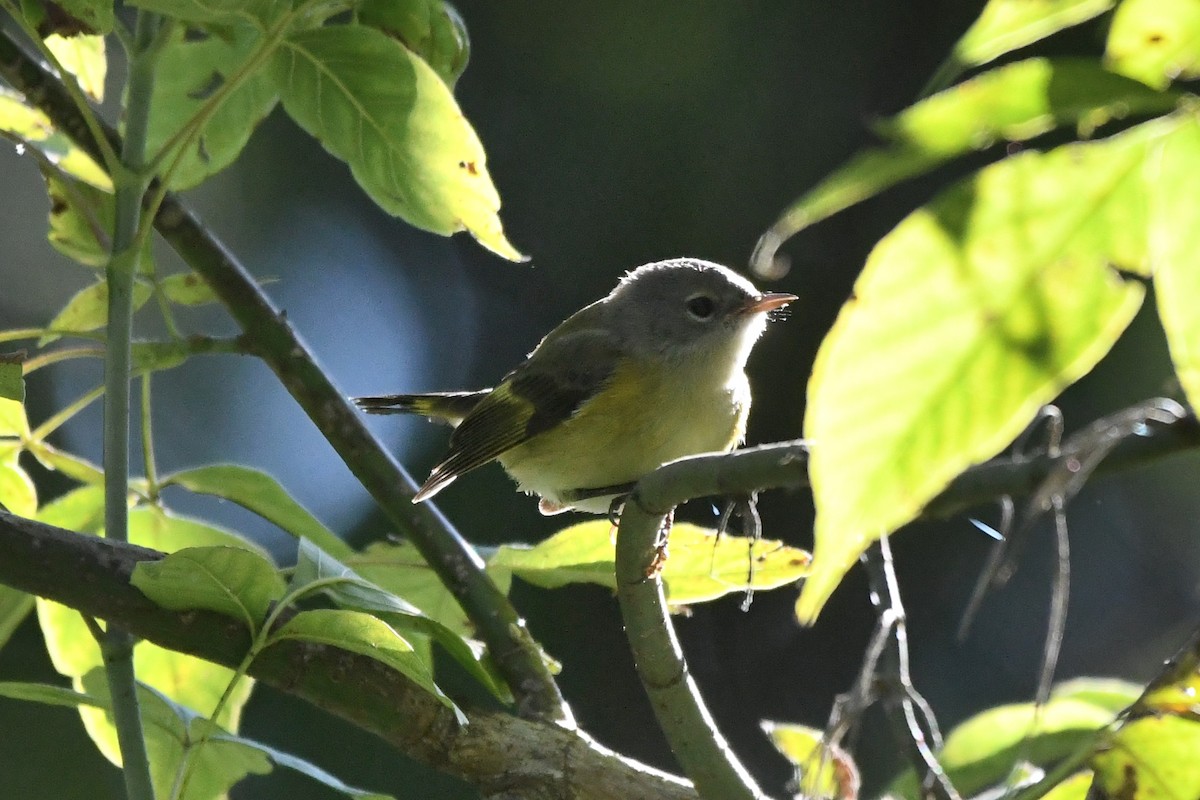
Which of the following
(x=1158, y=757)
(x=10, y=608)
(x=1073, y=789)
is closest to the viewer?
(x=1158, y=757)

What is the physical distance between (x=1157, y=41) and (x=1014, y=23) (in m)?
0.05

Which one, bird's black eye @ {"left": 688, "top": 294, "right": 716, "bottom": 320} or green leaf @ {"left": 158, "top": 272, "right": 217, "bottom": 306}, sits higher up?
green leaf @ {"left": 158, "top": 272, "right": 217, "bottom": 306}

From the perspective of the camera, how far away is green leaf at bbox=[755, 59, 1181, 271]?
1.24 feet

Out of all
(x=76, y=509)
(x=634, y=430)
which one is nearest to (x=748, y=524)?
(x=76, y=509)

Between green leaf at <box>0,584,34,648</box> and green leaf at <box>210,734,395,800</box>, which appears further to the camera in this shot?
green leaf at <box>0,584,34,648</box>

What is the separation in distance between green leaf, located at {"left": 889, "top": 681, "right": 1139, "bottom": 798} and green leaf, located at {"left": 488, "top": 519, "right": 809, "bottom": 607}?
0.20 meters

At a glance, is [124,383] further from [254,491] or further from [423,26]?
[423,26]

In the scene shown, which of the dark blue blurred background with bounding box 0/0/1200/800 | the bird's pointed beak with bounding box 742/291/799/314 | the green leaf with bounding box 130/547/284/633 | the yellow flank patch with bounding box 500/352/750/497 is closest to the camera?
the green leaf with bounding box 130/547/284/633

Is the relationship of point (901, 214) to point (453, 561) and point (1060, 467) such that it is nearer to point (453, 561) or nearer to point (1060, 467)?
point (453, 561)

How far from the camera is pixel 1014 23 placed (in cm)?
44

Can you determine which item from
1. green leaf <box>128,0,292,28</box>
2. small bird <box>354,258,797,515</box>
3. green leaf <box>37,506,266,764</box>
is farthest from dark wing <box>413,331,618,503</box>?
green leaf <box>128,0,292,28</box>

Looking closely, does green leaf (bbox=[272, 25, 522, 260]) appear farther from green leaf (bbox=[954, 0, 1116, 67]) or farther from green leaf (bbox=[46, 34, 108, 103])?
green leaf (bbox=[954, 0, 1116, 67])

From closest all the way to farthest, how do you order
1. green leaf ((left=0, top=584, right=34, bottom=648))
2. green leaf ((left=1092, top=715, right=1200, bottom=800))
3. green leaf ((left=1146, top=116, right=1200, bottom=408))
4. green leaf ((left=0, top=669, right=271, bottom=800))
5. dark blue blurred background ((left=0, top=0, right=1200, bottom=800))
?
green leaf ((left=1146, top=116, right=1200, bottom=408)) → green leaf ((left=1092, top=715, right=1200, bottom=800)) → green leaf ((left=0, top=669, right=271, bottom=800)) → green leaf ((left=0, top=584, right=34, bottom=648)) → dark blue blurred background ((left=0, top=0, right=1200, bottom=800))

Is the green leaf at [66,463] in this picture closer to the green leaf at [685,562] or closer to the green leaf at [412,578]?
the green leaf at [412,578]
